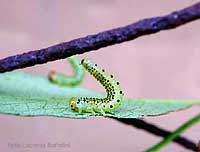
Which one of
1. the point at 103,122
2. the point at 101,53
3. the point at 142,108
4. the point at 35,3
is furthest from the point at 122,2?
the point at 142,108

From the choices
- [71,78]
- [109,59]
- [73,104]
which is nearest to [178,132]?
[73,104]

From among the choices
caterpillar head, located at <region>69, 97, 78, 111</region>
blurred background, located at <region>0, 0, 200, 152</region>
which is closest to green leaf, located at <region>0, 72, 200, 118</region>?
caterpillar head, located at <region>69, 97, 78, 111</region>

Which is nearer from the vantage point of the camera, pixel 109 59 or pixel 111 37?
pixel 111 37

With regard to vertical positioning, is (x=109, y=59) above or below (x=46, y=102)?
above

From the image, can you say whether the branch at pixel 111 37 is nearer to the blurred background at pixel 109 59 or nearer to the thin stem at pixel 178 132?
the thin stem at pixel 178 132

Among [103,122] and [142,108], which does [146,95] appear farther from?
[142,108]

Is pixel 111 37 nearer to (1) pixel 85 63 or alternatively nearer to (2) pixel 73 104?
(2) pixel 73 104

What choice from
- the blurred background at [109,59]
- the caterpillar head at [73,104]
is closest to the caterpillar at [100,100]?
the caterpillar head at [73,104]

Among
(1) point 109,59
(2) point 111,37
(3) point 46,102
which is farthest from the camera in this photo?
(1) point 109,59
